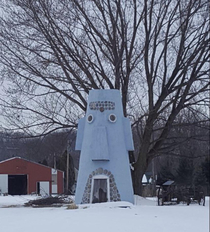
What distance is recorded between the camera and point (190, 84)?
23.5 meters

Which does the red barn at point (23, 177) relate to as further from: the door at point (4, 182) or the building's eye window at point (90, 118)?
the building's eye window at point (90, 118)

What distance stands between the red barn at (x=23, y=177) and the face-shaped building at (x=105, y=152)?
79.1 feet

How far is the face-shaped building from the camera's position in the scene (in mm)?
18234

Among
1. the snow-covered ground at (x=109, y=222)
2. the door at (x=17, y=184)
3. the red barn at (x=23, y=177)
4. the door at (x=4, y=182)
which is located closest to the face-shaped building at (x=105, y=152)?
the snow-covered ground at (x=109, y=222)

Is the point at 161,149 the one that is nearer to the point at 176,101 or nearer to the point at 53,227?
the point at 176,101

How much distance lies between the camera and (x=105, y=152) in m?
18.0

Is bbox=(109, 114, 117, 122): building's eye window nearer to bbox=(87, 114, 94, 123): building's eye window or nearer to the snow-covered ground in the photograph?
bbox=(87, 114, 94, 123): building's eye window

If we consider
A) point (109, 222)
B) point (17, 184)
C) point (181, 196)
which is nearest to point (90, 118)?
point (109, 222)

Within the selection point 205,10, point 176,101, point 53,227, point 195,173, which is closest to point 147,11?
point 205,10

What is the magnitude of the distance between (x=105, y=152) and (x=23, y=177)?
90.9 feet

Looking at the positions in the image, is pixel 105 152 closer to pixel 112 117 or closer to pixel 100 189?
pixel 112 117

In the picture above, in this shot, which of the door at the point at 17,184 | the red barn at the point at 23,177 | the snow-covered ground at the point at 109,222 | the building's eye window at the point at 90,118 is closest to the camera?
the snow-covered ground at the point at 109,222

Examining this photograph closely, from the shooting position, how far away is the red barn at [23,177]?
141 feet

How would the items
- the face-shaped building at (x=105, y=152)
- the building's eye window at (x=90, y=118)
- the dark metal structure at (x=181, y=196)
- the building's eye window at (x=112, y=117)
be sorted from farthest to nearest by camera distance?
1. the dark metal structure at (x=181, y=196)
2. the building's eye window at (x=90, y=118)
3. the building's eye window at (x=112, y=117)
4. the face-shaped building at (x=105, y=152)
